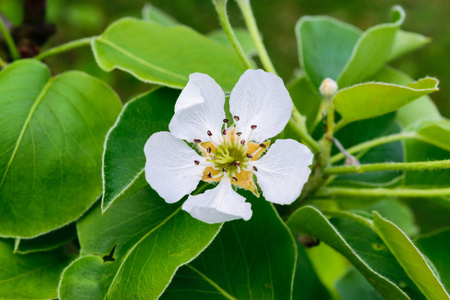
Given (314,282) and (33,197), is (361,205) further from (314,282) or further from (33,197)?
(33,197)

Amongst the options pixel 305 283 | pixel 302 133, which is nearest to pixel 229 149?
pixel 302 133

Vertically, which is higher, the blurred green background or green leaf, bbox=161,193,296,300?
green leaf, bbox=161,193,296,300

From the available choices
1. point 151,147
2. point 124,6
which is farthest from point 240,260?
point 124,6

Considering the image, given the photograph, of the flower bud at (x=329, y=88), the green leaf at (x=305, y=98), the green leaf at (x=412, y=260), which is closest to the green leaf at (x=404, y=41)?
the green leaf at (x=305, y=98)

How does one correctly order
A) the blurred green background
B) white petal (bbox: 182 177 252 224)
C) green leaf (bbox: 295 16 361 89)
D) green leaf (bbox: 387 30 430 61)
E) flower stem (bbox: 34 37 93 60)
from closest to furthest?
1. white petal (bbox: 182 177 252 224)
2. flower stem (bbox: 34 37 93 60)
3. green leaf (bbox: 295 16 361 89)
4. green leaf (bbox: 387 30 430 61)
5. the blurred green background

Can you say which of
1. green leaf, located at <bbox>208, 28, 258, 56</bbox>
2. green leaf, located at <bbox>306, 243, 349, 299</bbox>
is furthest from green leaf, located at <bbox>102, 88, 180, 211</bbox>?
green leaf, located at <bbox>306, 243, 349, 299</bbox>

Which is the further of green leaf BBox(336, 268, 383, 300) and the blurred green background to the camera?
the blurred green background

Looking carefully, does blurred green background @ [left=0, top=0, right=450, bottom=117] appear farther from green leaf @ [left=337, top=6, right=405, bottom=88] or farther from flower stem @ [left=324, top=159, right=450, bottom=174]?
flower stem @ [left=324, top=159, right=450, bottom=174]

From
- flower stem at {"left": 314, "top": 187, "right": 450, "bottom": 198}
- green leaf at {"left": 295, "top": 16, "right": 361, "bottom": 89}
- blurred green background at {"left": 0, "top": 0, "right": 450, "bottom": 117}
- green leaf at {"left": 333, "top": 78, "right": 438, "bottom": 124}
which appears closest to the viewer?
green leaf at {"left": 333, "top": 78, "right": 438, "bottom": 124}
